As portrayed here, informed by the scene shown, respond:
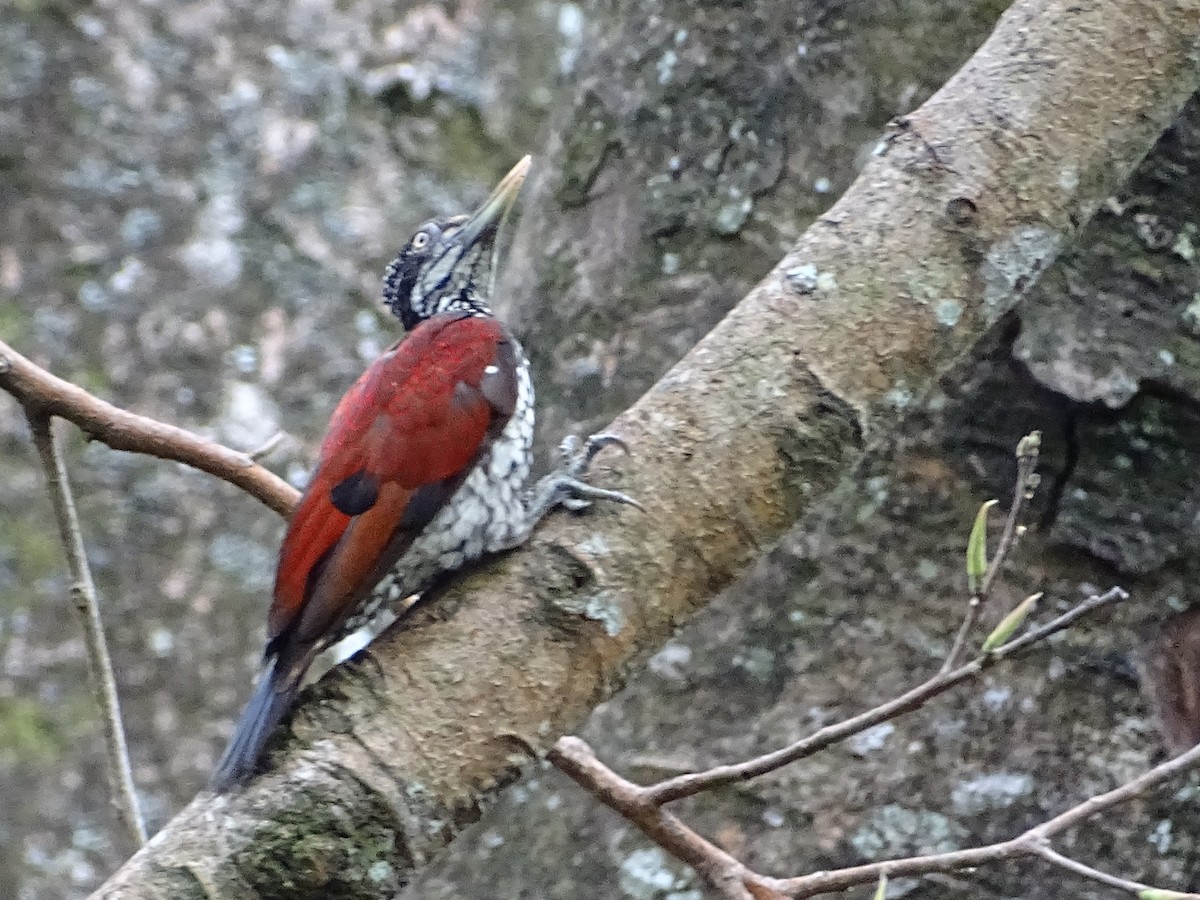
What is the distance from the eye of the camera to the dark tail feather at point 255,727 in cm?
141

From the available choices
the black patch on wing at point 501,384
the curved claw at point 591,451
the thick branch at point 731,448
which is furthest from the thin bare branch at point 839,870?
the black patch on wing at point 501,384

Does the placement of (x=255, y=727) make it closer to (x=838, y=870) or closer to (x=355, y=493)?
(x=355, y=493)

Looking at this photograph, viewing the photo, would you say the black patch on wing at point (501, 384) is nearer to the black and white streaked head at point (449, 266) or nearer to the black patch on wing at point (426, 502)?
the black patch on wing at point (426, 502)

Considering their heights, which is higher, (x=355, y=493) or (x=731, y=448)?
(x=731, y=448)

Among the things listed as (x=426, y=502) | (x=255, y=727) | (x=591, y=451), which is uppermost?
(x=591, y=451)

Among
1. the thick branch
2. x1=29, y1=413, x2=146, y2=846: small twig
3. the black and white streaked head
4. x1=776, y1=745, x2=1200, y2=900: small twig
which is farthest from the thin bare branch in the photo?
the black and white streaked head

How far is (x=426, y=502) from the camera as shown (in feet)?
6.52

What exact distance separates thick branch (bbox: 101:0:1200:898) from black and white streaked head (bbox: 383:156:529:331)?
3.87 feet

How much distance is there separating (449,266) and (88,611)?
3.75 feet

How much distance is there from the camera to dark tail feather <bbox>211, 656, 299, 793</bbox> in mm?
1411

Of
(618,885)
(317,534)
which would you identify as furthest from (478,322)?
(618,885)

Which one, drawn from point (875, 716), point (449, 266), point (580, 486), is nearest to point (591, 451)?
point (580, 486)

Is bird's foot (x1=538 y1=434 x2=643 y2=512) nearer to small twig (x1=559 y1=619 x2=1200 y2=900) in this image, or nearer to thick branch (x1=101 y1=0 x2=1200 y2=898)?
thick branch (x1=101 y1=0 x2=1200 y2=898)

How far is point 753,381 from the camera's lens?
164 cm
